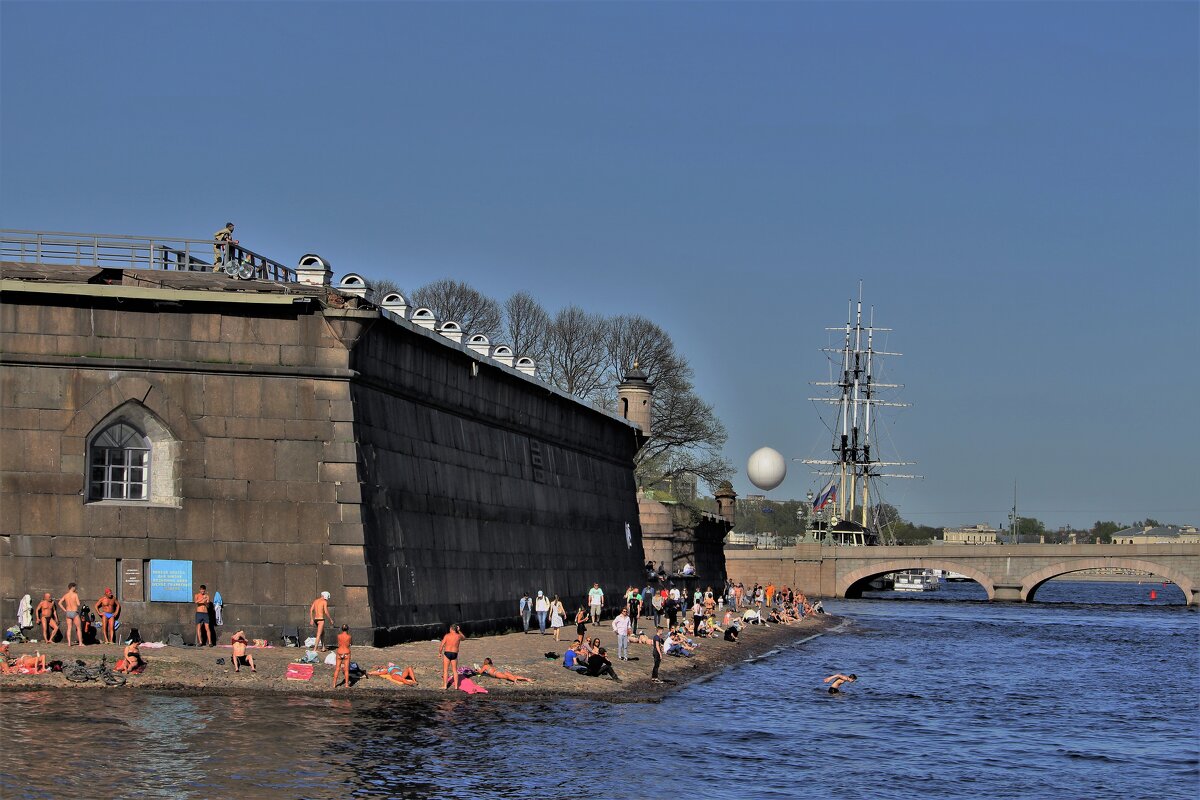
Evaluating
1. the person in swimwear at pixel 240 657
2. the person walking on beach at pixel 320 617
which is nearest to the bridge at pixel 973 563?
the person walking on beach at pixel 320 617

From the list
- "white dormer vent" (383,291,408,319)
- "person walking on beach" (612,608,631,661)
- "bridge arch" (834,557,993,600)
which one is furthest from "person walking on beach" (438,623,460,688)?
"bridge arch" (834,557,993,600)

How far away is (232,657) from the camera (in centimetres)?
2888

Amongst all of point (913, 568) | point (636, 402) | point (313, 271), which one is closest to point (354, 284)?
point (313, 271)

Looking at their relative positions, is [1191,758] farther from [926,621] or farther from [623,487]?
[926,621]

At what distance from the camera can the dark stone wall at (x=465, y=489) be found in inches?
1324

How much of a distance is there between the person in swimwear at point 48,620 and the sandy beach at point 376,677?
0.30m

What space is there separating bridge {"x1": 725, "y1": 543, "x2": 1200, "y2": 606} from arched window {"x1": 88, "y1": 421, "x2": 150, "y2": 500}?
85.3 meters

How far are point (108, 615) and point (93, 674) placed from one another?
9.27ft

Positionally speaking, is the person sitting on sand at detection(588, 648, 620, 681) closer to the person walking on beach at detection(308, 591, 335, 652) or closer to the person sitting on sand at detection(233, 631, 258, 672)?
the person walking on beach at detection(308, 591, 335, 652)

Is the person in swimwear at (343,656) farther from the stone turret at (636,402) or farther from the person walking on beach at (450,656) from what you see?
the stone turret at (636,402)

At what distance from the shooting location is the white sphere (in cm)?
12962

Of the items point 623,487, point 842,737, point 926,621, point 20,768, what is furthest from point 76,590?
point 926,621

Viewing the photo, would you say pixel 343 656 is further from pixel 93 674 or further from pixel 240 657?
pixel 93 674

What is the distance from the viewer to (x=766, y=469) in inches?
5108
